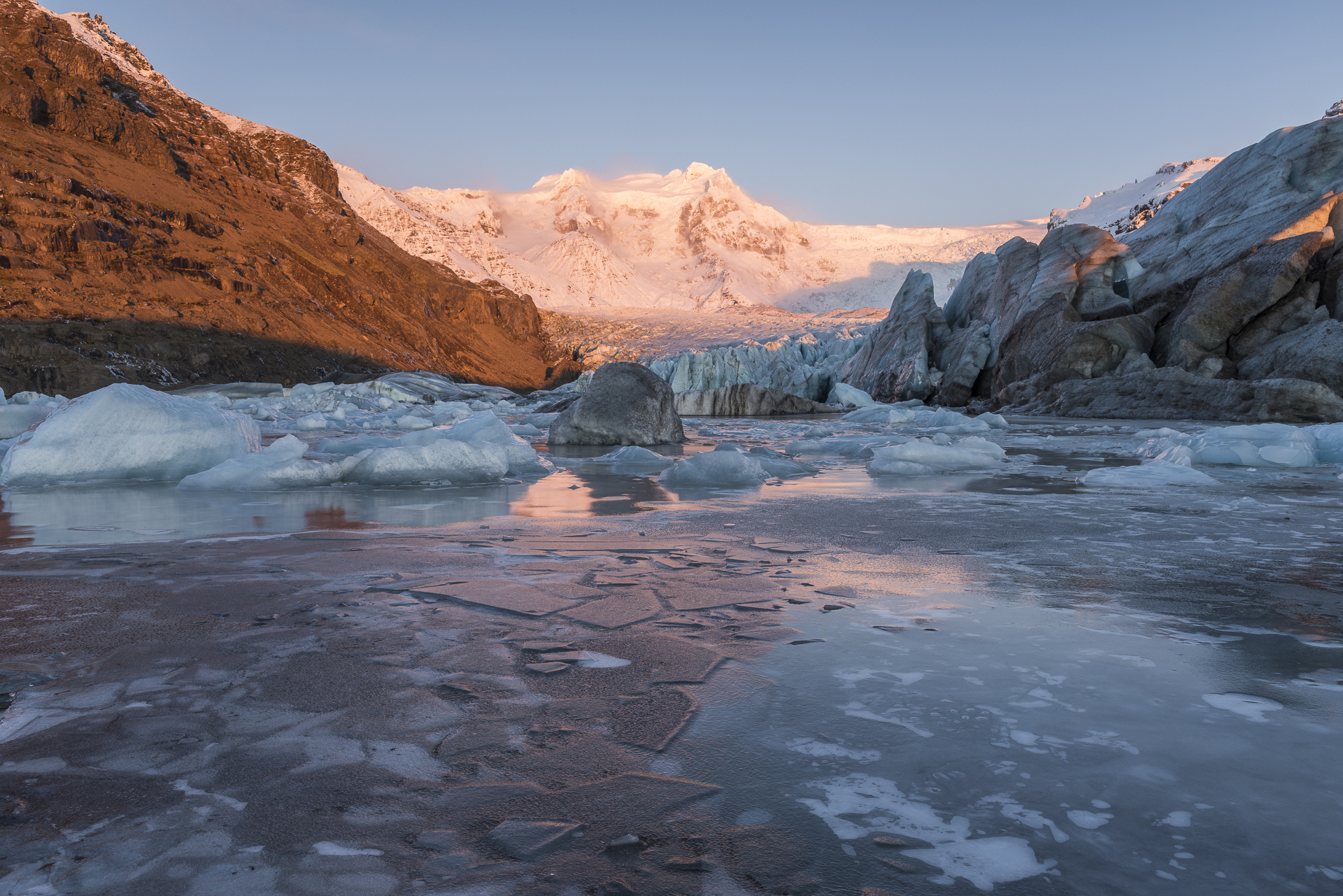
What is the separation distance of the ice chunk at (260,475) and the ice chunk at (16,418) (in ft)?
13.2

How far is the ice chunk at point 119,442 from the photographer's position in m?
5.00

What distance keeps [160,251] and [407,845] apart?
35.7 meters

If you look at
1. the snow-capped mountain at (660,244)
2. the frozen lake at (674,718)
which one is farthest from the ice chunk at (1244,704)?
the snow-capped mountain at (660,244)

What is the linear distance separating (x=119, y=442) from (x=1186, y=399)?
45.7 ft

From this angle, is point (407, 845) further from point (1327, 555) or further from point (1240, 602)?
point (1327, 555)

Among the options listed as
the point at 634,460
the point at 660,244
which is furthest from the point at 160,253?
the point at 660,244

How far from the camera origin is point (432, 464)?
5203mm

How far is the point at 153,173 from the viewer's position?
33.8 m

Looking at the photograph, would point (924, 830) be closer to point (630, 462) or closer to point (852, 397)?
point (630, 462)

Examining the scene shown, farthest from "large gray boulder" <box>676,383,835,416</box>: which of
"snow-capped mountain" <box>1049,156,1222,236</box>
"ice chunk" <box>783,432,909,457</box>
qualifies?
"snow-capped mountain" <box>1049,156,1222,236</box>

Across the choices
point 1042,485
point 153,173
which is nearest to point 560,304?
point 153,173

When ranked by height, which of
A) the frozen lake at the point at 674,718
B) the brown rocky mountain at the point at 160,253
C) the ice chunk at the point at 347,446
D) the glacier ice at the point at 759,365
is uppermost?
the brown rocky mountain at the point at 160,253

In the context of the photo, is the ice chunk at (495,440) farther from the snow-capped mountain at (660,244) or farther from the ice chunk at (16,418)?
the snow-capped mountain at (660,244)

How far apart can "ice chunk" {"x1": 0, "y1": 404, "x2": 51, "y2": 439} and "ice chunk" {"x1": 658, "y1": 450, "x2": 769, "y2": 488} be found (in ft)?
22.0
